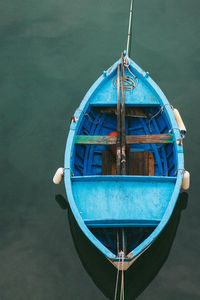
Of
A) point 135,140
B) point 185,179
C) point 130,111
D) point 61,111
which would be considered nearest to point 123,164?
point 135,140

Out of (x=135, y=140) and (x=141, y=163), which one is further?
(x=141, y=163)

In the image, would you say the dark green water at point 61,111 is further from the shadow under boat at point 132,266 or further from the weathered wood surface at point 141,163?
the weathered wood surface at point 141,163

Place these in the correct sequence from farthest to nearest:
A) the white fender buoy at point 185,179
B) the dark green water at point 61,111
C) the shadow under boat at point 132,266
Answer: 1. the white fender buoy at point 185,179
2. the dark green water at point 61,111
3. the shadow under boat at point 132,266

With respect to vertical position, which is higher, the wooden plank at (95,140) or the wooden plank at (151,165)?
the wooden plank at (95,140)

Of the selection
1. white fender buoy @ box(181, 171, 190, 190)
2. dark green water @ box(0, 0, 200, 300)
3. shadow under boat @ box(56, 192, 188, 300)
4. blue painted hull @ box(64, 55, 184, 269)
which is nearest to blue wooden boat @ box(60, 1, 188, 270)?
blue painted hull @ box(64, 55, 184, 269)

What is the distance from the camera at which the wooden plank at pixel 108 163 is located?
12.6 metres

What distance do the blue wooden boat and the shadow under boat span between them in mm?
905

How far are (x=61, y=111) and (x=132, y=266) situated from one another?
7778 millimetres

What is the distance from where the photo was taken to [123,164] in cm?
1135

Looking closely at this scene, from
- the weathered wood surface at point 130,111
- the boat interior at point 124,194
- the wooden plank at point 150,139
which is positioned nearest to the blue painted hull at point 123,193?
the boat interior at point 124,194

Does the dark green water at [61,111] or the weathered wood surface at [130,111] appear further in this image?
the weathered wood surface at [130,111]

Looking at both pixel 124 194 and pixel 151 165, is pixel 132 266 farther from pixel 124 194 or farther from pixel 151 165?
pixel 151 165

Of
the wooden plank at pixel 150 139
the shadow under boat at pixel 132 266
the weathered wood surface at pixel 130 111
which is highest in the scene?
the weathered wood surface at pixel 130 111

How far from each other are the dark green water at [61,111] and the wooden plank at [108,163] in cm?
196
